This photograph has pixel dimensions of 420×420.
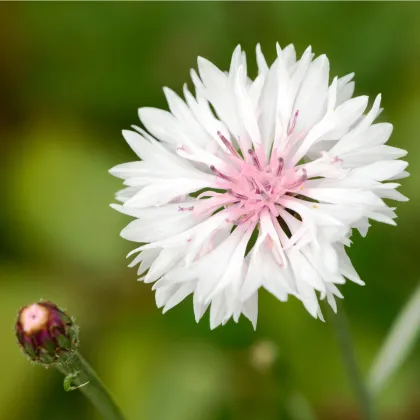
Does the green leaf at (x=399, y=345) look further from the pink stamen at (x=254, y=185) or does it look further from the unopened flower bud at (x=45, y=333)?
the unopened flower bud at (x=45, y=333)

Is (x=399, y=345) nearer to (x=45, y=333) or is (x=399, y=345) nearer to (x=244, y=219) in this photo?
(x=244, y=219)

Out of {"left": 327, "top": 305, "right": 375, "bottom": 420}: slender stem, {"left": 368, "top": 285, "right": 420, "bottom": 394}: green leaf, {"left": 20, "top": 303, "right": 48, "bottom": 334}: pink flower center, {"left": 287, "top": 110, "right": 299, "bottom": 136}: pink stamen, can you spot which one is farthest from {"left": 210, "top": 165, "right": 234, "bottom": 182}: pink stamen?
{"left": 368, "top": 285, "right": 420, "bottom": 394}: green leaf

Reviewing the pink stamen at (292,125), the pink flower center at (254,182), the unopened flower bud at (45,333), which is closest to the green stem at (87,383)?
the unopened flower bud at (45,333)

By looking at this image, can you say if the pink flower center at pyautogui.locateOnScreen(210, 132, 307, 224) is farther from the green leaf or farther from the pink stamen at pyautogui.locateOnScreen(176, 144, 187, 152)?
the green leaf

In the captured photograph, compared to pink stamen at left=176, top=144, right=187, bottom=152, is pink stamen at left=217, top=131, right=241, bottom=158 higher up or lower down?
lower down

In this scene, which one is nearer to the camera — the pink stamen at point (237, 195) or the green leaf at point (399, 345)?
the pink stamen at point (237, 195)

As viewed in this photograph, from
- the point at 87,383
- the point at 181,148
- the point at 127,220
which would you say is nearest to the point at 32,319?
the point at 87,383
